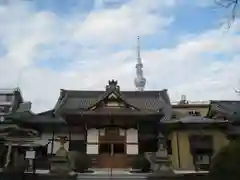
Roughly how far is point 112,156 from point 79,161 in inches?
110

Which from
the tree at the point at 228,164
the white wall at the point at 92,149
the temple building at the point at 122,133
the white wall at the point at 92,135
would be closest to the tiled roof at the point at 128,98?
the temple building at the point at 122,133

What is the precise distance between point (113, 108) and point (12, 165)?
30.1 ft

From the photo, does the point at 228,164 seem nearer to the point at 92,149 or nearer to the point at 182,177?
the point at 182,177

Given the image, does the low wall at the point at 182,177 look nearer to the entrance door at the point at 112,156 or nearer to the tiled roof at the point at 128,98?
the entrance door at the point at 112,156

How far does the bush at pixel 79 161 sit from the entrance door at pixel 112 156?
3.22 feet

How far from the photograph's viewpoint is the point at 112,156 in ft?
80.2

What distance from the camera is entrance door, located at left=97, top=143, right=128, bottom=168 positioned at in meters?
24.2

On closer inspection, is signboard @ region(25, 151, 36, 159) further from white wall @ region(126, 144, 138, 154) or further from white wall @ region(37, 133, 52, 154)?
white wall @ region(126, 144, 138, 154)

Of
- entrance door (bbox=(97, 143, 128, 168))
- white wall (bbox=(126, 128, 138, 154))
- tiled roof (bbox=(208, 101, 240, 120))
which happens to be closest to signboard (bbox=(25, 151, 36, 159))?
entrance door (bbox=(97, 143, 128, 168))

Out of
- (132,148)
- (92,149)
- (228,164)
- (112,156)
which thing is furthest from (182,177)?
(92,149)

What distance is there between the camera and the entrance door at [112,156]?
2425cm

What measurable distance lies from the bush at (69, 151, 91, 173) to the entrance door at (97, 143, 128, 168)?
98 cm

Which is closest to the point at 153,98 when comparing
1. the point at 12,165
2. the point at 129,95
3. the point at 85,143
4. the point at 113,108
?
the point at 129,95

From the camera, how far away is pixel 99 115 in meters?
24.6
